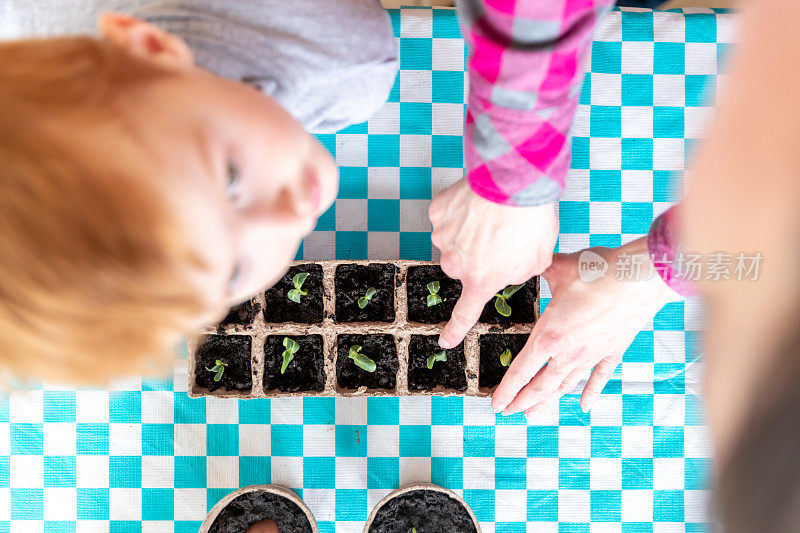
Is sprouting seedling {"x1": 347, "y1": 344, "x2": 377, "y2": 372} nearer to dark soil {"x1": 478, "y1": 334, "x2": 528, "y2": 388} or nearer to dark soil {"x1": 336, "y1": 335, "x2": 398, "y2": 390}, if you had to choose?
dark soil {"x1": 336, "y1": 335, "x2": 398, "y2": 390}

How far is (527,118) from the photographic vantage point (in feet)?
2.12

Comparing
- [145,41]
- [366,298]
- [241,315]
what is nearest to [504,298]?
[366,298]

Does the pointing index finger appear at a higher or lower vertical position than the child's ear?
lower

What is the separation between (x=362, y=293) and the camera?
3.34 feet

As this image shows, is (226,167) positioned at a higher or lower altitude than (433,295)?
higher

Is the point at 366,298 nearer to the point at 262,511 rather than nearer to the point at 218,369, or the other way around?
the point at 218,369

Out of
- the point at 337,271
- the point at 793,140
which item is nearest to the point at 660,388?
the point at 337,271

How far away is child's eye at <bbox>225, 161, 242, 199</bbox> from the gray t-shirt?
0.22 metres

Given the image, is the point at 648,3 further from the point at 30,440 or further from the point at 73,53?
the point at 30,440

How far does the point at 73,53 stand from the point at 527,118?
516 mm

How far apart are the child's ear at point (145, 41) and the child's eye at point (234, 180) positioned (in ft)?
0.39

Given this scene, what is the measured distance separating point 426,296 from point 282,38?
0.52 metres

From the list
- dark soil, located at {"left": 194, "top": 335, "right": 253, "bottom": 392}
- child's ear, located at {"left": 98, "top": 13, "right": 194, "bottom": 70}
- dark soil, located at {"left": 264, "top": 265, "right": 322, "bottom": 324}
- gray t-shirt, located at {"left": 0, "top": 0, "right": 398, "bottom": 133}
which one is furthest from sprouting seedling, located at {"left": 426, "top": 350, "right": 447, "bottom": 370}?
child's ear, located at {"left": 98, "top": 13, "right": 194, "bottom": 70}

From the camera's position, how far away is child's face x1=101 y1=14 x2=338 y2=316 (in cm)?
52
